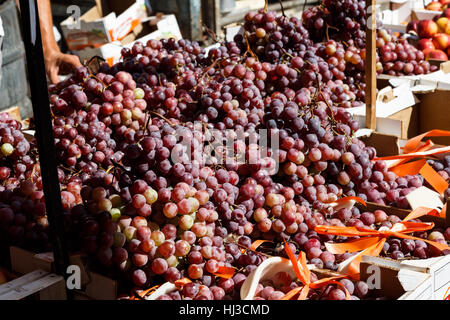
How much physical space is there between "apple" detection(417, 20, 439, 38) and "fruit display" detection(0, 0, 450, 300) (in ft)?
3.38

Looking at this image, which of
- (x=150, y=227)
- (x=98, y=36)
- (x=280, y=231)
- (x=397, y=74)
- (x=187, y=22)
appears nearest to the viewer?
(x=150, y=227)

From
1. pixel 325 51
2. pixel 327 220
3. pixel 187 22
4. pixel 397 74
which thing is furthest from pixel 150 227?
pixel 187 22

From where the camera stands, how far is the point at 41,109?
0.87 m

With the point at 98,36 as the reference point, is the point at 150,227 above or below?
below

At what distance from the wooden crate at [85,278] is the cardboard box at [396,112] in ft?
3.39

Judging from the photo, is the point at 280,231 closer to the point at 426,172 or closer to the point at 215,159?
the point at 215,159

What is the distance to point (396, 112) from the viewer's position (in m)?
1.89

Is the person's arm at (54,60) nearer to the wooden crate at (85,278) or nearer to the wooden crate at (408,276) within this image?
the wooden crate at (85,278)

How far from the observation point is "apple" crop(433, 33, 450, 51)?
261 centimetres

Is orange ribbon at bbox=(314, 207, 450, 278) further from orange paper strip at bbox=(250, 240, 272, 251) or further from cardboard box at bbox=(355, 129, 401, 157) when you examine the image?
cardboard box at bbox=(355, 129, 401, 157)

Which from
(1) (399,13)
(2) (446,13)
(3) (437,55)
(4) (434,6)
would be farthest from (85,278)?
(4) (434,6)

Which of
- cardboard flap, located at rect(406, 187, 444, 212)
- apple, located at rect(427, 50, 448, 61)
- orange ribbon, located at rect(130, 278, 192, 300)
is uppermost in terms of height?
apple, located at rect(427, 50, 448, 61)

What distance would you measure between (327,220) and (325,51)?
0.85 metres

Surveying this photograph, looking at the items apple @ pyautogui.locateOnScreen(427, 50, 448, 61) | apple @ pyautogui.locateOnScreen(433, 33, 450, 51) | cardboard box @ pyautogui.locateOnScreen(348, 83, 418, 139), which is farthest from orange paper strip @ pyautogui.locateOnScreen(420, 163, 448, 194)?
apple @ pyautogui.locateOnScreen(433, 33, 450, 51)
